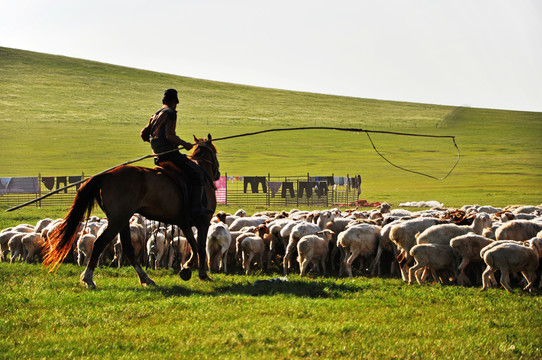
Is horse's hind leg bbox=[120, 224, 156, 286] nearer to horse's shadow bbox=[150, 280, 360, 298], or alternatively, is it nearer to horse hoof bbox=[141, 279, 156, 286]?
horse hoof bbox=[141, 279, 156, 286]

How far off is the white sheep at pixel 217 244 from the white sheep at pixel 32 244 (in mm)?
4164

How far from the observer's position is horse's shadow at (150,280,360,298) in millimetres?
9938

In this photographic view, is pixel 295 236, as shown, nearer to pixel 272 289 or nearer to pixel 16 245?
pixel 272 289

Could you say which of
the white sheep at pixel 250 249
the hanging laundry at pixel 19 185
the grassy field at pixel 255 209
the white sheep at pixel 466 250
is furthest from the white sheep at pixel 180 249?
the hanging laundry at pixel 19 185

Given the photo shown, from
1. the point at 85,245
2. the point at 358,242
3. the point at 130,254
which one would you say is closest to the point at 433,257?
the point at 358,242

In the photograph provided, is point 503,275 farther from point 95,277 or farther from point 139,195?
point 95,277

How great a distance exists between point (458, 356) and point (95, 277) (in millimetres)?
7720

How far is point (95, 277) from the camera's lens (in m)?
12.1

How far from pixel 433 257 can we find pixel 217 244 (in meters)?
4.81

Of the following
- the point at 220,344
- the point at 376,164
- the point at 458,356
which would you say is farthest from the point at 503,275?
the point at 376,164

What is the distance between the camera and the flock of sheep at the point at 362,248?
1104cm

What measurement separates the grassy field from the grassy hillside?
339 millimetres

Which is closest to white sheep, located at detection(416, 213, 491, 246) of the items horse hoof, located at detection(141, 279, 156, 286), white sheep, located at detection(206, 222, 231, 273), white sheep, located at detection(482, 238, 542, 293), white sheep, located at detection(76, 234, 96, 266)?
white sheep, located at detection(482, 238, 542, 293)

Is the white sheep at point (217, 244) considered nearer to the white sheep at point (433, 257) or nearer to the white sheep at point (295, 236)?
the white sheep at point (295, 236)
